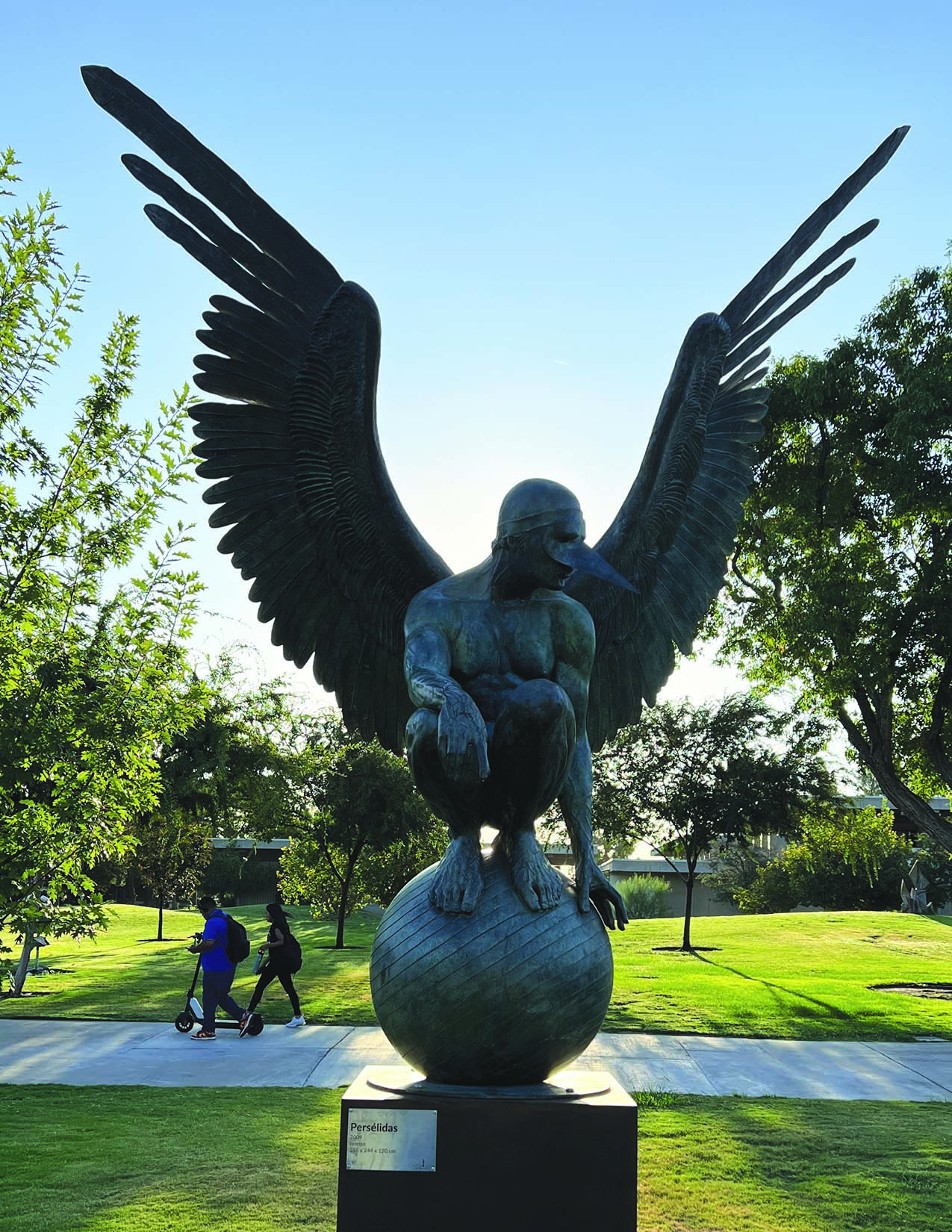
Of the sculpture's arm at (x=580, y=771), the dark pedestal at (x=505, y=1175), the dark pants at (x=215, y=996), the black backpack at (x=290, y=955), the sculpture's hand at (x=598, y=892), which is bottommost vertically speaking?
the dark pants at (x=215, y=996)

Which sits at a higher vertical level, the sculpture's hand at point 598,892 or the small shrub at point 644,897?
the sculpture's hand at point 598,892

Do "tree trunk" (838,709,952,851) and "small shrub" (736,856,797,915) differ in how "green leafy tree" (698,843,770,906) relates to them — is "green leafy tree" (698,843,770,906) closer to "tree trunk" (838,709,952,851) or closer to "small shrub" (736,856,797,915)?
"small shrub" (736,856,797,915)

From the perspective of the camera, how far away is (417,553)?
4.56 m

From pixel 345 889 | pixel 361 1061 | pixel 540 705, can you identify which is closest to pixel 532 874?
pixel 540 705

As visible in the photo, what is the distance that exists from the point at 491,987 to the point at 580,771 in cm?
97

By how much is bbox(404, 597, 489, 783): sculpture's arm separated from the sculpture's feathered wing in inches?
17.7

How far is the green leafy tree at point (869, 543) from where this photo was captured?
14930mm

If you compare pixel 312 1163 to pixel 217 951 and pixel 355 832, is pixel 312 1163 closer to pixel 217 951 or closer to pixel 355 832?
pixel 217 951

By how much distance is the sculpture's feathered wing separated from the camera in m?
4.34

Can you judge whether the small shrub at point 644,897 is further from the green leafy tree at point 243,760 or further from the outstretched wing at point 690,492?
the outstretched wing at point 690,492

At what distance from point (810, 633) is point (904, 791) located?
298 centimetres

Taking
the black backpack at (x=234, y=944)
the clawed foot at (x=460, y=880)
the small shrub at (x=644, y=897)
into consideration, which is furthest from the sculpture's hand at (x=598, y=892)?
the small shrub at (x=644, y=897)

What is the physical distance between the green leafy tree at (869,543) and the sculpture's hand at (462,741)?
12.2m

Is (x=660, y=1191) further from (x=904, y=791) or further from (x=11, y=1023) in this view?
(x=904, y=791)
